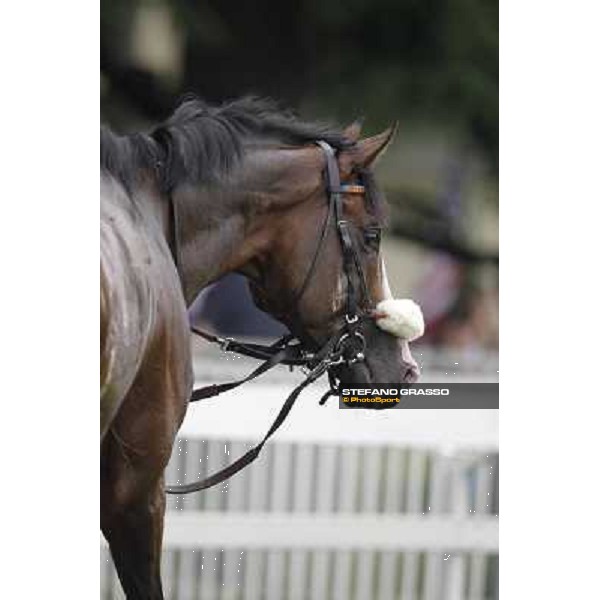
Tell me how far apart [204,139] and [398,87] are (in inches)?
17.4

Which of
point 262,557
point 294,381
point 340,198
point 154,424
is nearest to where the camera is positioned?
point 154,424

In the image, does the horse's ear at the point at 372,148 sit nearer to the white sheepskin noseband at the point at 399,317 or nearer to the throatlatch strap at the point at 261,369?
the white sheepskin noseband at the point at 399,317

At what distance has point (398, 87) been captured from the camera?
10.1 feet

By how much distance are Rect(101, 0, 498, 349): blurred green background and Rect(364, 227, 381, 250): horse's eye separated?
5.8 inches

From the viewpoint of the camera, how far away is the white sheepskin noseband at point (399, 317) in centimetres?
296

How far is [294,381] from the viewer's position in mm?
4156

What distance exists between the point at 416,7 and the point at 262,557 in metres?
1.88

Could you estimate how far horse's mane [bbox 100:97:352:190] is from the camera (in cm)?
273

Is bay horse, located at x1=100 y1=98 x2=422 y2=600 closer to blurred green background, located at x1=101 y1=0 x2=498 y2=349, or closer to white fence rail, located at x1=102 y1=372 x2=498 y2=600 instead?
blurred green background, located at x1=101 y1=0 x2=498 y2=349

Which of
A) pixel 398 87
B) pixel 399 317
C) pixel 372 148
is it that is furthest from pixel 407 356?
pixel 398 87

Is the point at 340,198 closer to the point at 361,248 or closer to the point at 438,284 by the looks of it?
the point at 361,248

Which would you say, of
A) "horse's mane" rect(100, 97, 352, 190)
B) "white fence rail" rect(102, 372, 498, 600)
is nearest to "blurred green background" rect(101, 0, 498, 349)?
"horse's mane" rect(100, 97, 352, 190)

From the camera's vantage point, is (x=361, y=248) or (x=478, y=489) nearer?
(x=361, y=248)
